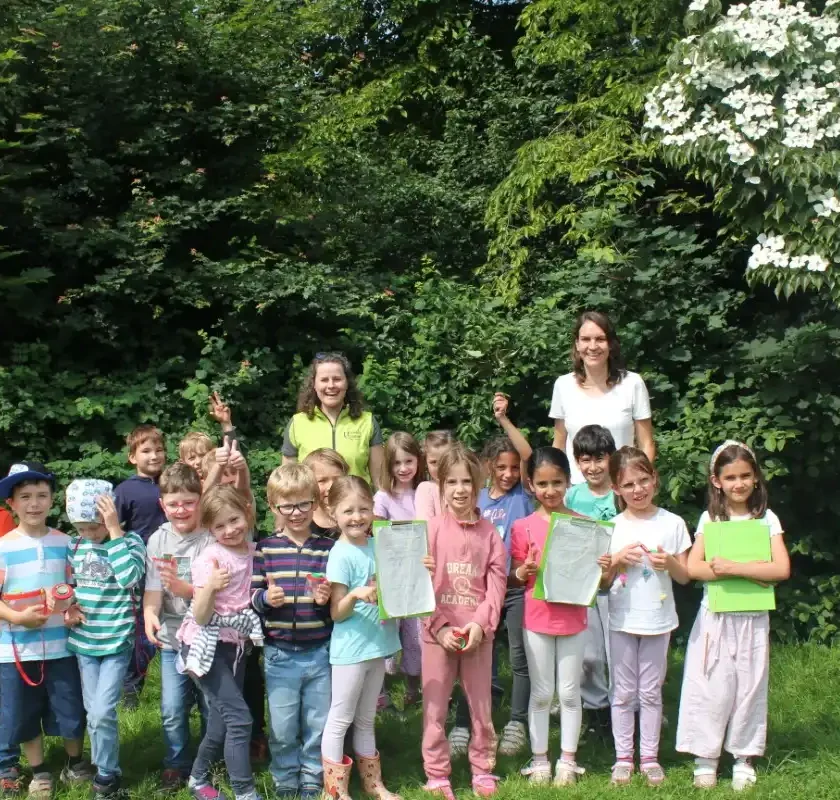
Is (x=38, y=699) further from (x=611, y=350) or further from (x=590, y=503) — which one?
(x=611, y=350)

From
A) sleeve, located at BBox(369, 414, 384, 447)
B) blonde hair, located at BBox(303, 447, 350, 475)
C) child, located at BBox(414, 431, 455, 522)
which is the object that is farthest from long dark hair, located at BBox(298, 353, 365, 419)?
blonde hair, located at BBox(303, 447, 350, 475)

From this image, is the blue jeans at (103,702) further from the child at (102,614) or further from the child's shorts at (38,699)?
the child's shorts at (38,699)

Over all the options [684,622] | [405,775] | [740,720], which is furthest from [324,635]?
[684,622]

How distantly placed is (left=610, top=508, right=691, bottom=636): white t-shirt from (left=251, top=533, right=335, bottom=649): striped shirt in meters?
1.40

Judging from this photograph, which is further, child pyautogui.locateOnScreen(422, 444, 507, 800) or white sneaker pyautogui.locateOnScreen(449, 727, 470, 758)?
white sneaker pyautogui.locateOnScreen(449, 727, 470, 758)

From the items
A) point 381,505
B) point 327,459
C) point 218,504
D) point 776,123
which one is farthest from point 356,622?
point 776,123

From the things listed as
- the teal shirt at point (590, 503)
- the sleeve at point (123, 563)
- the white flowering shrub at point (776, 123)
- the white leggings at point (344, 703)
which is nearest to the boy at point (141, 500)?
the sleeve at point (123, 563)

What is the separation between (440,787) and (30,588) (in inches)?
81.6

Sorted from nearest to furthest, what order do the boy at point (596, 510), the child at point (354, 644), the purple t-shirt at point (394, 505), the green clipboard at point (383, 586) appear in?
the green clipboard at point (383, 586), the child at point (354, 644), the boy at point (596, 510), the purple t-shirt at point (394, 505)

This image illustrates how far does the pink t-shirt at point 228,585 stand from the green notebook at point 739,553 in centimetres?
214

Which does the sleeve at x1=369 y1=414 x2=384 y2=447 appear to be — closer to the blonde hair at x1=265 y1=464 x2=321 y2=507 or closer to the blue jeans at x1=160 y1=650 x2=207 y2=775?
the blonde hair at x1=265 y1=464 x2=321 y2=507

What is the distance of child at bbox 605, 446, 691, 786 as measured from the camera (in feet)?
16.2

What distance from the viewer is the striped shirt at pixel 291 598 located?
4.66 m

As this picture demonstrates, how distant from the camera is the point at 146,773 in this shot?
503 centimetres
